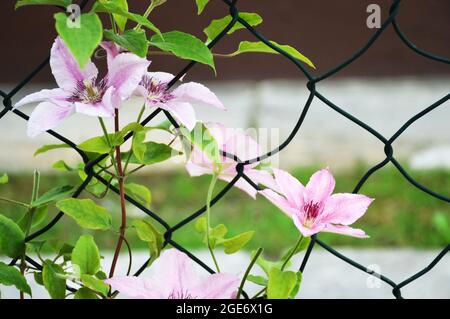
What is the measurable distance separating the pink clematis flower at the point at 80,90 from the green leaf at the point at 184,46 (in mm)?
22

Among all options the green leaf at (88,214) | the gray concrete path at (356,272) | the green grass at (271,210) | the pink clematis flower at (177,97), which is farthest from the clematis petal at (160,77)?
the green grass at (271,210)

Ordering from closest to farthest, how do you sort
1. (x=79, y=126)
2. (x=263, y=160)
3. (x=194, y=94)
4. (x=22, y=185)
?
(x=194, y=94), (x=263, y=160), (x=22, y=185), (x=79, y=126)

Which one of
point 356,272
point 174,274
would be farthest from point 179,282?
point 356,272

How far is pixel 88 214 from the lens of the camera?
646 mm

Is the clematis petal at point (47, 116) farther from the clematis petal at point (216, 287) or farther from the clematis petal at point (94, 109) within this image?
the clematis petal at point (216, 287)

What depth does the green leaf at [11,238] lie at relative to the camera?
2.20ft

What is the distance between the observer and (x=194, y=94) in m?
0.61

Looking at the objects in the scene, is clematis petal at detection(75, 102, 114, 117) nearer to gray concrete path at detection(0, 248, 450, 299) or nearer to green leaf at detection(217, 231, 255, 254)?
green leaf at detection(217, 231, 255, 254)

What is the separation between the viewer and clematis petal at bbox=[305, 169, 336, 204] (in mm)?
651

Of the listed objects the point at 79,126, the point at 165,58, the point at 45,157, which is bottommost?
the point at 45,157

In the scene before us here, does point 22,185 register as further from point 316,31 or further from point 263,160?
point 263,160

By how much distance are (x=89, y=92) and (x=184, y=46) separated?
3.2 inches
